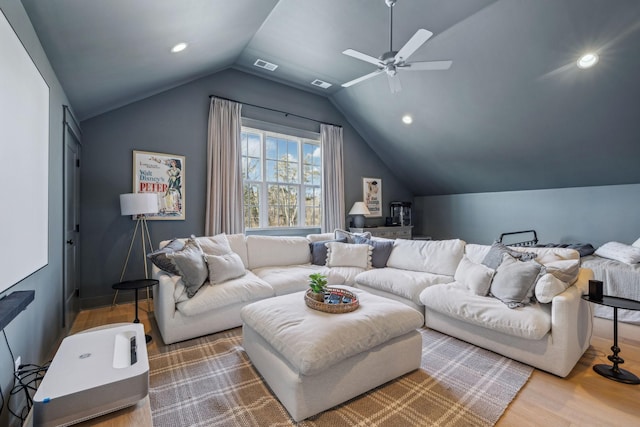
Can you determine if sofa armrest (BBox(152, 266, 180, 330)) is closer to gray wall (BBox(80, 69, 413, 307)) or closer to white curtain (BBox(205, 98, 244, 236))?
gray wall (BBox(80, 69, 413, 307))

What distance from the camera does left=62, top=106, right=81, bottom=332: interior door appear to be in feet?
8.71

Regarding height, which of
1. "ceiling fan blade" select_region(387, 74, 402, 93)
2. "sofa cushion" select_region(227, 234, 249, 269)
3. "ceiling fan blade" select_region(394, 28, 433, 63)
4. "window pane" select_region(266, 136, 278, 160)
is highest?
"ceiling fan blade" select_region(394, 28, 433, 63)

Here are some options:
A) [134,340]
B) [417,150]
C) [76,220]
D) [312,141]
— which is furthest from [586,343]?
[76,220]

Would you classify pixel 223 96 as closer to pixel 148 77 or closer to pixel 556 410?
pixel 148 77

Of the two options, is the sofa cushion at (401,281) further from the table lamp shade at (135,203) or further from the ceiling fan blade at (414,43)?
the table lamp shade at (135,203)

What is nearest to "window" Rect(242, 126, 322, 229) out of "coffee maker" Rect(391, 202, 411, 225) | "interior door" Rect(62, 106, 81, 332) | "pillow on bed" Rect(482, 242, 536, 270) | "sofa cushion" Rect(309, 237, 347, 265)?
"sofa cushion" Rect(309, 237, 347, 265)

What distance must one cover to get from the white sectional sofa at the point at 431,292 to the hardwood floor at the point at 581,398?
0.11m

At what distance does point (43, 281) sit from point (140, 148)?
2.28 m

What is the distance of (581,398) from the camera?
1.82 meters

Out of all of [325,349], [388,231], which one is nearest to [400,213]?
[388,231]

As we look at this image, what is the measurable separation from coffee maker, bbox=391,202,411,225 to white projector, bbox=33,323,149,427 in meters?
5.71

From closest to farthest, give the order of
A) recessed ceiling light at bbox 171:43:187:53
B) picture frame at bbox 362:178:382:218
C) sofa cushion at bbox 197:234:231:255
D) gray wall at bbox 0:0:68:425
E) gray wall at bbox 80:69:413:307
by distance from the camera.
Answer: gray wall at bbox 0:0:68:425, recessed ceiling light at bbox 171:43:187:53, sofa cushion at bbox 197:234:231:255, gray wall at bbox 80:69:413:307, picture frame at bbox 362:178:382:218

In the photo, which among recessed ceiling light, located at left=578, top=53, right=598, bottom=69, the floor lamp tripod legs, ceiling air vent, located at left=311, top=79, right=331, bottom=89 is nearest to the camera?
recessed ceiling light, located at left=578, top=53, right=598, bottom=69

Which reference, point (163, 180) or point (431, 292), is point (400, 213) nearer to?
point (431, 292)
